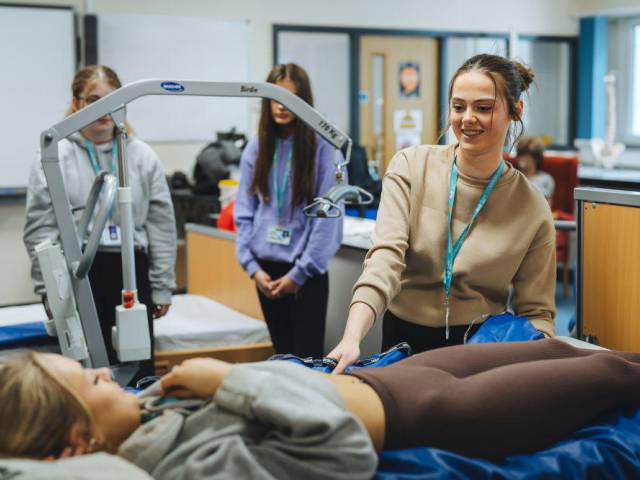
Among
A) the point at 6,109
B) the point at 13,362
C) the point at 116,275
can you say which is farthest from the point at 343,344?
the point at 6,109

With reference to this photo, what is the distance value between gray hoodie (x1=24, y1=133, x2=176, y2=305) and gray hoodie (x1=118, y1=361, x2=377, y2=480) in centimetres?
127

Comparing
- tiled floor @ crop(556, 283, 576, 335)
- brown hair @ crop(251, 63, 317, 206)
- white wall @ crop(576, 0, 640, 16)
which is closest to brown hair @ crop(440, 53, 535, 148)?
brown hair @ crop(251, 63, 317, 206)

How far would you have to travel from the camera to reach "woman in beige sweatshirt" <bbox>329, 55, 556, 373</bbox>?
1.87 metres

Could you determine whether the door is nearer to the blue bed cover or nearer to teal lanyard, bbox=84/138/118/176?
teal lanyard, bbox=84/138/118/176

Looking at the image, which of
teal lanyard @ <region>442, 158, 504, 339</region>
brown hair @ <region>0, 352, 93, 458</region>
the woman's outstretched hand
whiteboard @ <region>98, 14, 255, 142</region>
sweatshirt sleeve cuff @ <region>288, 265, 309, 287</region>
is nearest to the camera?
brown hair @ <region>0, 352, 93, 458</region>

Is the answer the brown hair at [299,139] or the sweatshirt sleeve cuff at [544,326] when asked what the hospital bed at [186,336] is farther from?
the sweatshirt sleeve cuff at [544,326]

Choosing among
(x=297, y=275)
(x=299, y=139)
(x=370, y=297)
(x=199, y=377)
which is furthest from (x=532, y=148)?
(x=199, y=377)

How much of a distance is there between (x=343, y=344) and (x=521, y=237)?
1.75ft

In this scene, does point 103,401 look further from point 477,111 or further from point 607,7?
point 607,7

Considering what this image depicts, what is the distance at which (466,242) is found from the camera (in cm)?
192

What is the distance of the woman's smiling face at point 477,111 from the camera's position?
1839 mm

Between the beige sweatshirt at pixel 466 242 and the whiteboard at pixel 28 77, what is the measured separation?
392 centimetres

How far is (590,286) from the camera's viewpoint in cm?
223

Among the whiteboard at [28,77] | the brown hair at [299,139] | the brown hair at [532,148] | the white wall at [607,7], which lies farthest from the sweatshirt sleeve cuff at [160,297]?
the white wall at [607,7]
